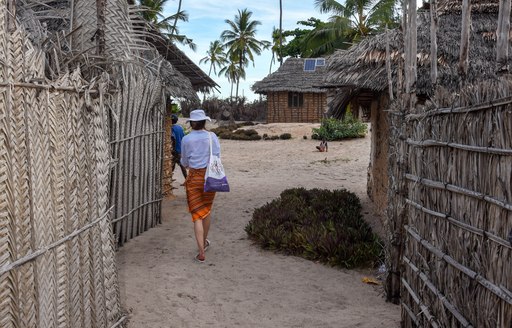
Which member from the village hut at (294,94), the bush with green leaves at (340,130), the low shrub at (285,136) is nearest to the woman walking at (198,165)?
the bush with green leaves at (340,130)

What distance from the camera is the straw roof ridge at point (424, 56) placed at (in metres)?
7.86

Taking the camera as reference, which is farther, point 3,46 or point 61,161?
point 61,161

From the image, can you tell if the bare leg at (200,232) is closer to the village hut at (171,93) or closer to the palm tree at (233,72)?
the village hut at (171,93)

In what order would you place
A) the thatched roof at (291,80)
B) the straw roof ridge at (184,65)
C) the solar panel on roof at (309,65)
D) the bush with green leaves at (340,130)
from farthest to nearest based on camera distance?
the solar panel on roof at (309,65) → the thatched roof at (291,80) → the bush with green leaves at (340,130) → the straw roof ridge at (184,65)

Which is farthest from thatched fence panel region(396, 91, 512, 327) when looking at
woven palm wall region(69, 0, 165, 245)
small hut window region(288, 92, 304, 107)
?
small hut window region(288, 92, 304, 107)

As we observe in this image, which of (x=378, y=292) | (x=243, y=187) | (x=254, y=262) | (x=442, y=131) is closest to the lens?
(x=442, y=131)

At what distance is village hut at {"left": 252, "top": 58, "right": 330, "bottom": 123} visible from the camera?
33125mm

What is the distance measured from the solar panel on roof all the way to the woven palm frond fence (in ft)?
98.2

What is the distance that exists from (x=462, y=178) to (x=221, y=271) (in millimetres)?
3615

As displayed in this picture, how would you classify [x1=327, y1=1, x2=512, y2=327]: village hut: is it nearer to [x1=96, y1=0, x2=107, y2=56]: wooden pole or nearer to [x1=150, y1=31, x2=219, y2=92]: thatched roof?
[x1=96, y1=0, x2=107, y2=56]: wooden pole

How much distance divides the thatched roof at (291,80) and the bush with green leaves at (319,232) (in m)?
23.9

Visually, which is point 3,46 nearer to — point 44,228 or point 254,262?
point 44,228

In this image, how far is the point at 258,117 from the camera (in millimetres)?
39406

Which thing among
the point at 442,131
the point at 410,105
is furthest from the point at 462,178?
the point at 410,105
